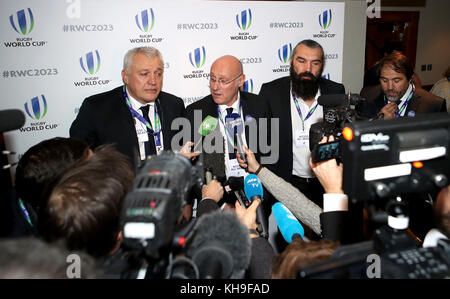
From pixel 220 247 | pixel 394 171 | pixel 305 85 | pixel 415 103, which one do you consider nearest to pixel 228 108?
pixel 305 85

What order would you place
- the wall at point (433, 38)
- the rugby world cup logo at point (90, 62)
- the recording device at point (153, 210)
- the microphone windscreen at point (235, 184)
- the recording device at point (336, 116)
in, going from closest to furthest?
the recording device at point (153, 210) < the recording device at point (336, 116) < the microphone windscreen at point (235, 184) < the rugby world cup logo at point (90, 62) < the wall at point (433, 38)

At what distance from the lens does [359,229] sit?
1.26 metres

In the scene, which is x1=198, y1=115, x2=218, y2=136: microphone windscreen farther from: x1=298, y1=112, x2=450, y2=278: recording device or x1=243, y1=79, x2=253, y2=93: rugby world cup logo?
x1=298, y1=112, x2=450, y2=278: recording device

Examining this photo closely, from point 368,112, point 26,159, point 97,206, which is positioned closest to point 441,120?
point 97,206

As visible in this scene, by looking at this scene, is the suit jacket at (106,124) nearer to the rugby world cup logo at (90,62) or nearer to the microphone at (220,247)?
the rugby world cup logo at (90,62)

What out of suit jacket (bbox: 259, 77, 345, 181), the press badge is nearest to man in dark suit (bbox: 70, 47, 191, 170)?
suit jacket (bbox: 259, 77, 345, 181)

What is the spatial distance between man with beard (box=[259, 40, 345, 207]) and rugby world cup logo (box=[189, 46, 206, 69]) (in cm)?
65

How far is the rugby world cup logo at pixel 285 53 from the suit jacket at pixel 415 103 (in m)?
0.92

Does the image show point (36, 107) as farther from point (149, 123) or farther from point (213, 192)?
point (213, 192)

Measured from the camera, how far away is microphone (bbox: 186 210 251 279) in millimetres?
734

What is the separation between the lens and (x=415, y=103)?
302 cm

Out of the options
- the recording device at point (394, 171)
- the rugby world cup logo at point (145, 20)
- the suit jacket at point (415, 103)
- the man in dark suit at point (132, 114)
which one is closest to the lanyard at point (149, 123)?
the man in dark suit at point (132, 114)

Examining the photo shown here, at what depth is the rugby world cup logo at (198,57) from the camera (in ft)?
9.57
